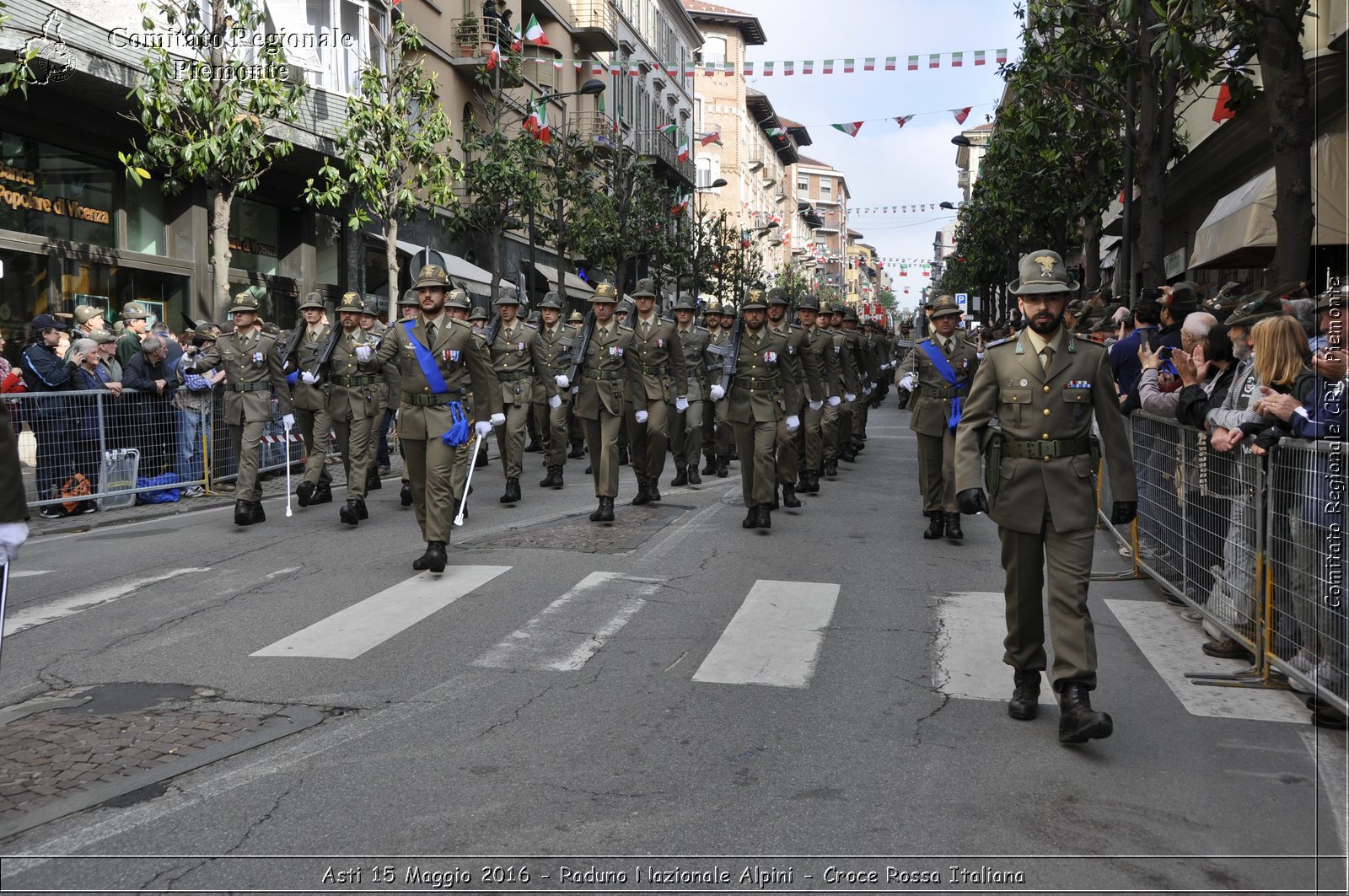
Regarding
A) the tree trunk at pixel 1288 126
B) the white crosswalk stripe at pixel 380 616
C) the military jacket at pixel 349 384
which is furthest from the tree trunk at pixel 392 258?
the tree trunk at pixel 1288 126

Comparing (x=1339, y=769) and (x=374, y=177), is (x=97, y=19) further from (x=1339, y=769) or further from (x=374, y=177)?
(x=1339, y=769)

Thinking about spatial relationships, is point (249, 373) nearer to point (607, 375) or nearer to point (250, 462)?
point (250, 462)

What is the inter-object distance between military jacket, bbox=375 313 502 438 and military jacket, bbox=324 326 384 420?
301 centimetres

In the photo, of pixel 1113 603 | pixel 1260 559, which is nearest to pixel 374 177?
pixel 1113 603

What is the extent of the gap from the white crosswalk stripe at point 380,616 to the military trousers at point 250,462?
10.4ft

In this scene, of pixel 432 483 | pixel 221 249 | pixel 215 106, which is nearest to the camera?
pixel 432 483

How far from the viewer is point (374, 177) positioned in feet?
70.8

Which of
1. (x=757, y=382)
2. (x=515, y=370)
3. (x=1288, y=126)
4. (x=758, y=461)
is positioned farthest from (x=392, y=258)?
(x=1288, y=126)

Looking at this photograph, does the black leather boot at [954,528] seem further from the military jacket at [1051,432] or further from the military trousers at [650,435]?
the military jacket at [1051,432]

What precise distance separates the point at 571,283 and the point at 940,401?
104 feet

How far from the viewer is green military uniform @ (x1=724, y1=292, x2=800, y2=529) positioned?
11586mm

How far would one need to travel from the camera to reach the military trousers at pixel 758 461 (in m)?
11.6

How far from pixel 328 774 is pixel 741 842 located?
5.46ft

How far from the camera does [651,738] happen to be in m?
5.49
